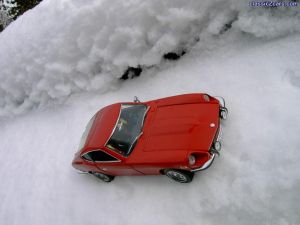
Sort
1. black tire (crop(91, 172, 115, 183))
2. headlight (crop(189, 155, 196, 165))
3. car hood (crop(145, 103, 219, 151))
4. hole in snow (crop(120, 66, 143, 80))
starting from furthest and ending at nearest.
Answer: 1. hole in snow (crop(120, 66, 143, 80))
2. black tire (crop(91, 172, 115, 183))
3. car hood (crop(145, 103, 219, 151))
4. headlight (crop(189, 155, 196, 165))

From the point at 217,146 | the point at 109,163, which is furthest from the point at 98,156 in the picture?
the point at 217,146

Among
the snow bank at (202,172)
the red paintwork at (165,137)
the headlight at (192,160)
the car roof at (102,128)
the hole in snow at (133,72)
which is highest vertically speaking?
the car roof at (102,128)

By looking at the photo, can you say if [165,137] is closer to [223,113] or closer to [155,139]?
[155,139]

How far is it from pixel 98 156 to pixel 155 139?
3.97 ft

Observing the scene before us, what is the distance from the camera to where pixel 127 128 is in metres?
5.64

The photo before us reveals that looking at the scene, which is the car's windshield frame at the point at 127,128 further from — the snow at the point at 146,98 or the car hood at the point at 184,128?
the snow at the point at 146,98

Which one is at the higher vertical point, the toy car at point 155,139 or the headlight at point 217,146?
the toy car at point 155,139

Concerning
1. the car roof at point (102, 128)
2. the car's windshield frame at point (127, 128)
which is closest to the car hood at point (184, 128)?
the car's windshield frame at point (127, 128)

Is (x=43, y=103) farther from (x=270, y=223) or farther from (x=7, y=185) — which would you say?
(x=270, y=223)

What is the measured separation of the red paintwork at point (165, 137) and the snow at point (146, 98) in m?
0.61

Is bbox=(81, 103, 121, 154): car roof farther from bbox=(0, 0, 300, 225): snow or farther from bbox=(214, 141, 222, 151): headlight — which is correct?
bbox=(214, 141, 222, 151): headlight

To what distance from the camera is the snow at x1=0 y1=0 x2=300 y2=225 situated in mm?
4955

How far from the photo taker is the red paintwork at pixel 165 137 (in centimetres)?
482

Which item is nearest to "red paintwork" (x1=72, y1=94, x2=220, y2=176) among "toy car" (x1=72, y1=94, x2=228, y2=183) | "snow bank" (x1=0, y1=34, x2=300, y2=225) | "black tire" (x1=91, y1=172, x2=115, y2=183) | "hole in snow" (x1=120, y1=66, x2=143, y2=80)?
"toy car" (x1=72, y1=94, x2=228, y2=183)
